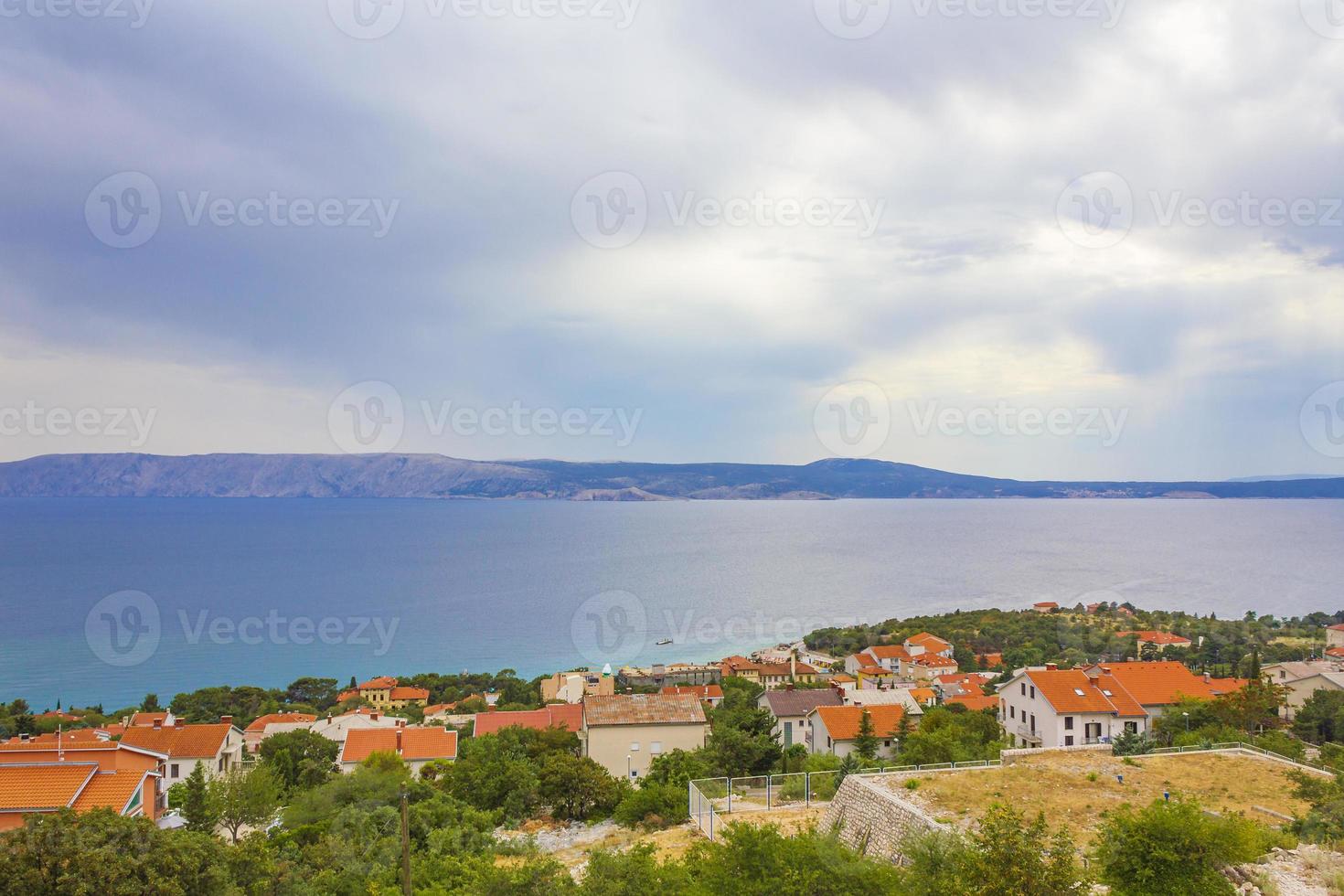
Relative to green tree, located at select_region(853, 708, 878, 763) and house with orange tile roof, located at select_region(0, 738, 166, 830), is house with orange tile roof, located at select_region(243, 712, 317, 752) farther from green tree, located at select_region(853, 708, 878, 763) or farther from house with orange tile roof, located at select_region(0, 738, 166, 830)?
green tree, located at select_region(853, 708, 878, 763)

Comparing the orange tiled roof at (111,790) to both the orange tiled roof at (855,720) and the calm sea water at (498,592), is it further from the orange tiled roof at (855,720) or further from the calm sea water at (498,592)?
the calm sea water at (498,592)

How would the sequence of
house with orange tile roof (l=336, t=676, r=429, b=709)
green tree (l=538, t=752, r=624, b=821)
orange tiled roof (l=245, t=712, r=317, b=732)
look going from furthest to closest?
house with orange tile roof (l=336, t=676, r=429, b=709) < orange tiled roof (l=245, t=712, r=317, b=732) < green tree (l=538, t=752, r=624, b=821)

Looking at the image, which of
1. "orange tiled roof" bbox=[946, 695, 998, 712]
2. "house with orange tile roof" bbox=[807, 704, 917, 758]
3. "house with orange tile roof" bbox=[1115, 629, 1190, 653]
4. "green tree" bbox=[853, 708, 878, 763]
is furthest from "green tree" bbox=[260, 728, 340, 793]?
"house with orange tile roof" bbox=[1115, 629, 1190, 653]

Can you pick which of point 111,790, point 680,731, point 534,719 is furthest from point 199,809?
point 534,719

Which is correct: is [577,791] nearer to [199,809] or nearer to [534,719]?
[199,809]

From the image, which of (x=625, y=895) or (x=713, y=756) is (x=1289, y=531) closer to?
(x=713, y=756)

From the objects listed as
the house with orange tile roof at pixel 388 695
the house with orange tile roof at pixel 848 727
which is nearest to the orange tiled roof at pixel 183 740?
the house with orange tile roof at pixel 388 695

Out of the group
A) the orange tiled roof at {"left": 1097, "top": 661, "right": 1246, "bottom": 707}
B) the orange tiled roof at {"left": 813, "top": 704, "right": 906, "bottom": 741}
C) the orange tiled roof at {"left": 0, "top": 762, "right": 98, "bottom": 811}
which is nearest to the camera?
the orange tiled roof at {"left": 0, "top": 762, "right": 98, "bottom": 811}

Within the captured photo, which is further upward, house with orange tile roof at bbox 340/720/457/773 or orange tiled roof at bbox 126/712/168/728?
house with orange tile roof at bbox 340/720/457/773
